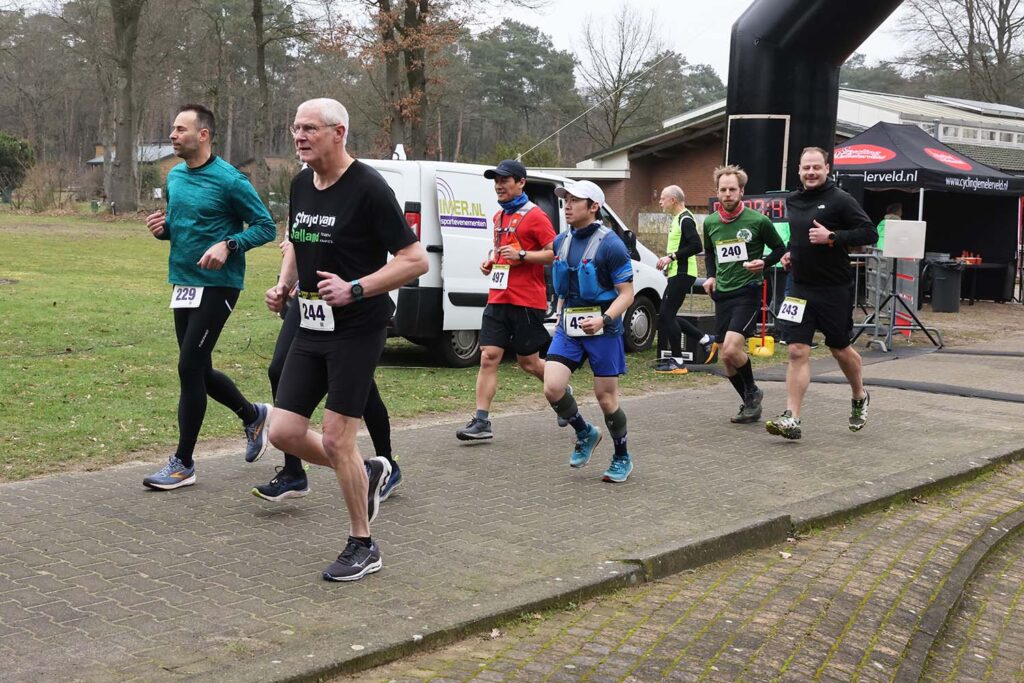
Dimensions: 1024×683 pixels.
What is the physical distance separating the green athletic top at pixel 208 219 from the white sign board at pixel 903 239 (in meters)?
10.9

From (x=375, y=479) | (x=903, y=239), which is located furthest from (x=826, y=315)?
(x=903, y=239)

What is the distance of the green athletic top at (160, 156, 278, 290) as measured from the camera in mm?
6242

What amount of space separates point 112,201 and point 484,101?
32596 millimetres

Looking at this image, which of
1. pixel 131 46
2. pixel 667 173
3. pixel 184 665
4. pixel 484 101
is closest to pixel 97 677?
pixel 184 665

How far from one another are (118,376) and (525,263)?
432 cm

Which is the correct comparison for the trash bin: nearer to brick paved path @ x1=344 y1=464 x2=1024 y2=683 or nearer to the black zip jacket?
the black zip jacket

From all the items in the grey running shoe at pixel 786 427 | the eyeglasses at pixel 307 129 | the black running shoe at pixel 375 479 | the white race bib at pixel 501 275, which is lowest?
the grey running shoe at pixel 786 427

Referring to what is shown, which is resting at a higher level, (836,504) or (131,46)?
(131,46)

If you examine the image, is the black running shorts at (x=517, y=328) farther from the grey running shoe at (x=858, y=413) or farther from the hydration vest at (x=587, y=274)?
the grey running shoe at (x=858, y=413)

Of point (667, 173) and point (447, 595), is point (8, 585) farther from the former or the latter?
point (667, 173)

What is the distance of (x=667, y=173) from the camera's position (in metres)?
40.0

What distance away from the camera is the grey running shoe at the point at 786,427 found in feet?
27.8

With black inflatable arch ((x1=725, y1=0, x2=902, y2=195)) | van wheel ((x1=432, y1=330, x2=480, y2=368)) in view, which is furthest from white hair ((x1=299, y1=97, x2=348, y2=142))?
black inflatable arch ((x1=725, y1=0, x2=902, y2=195))

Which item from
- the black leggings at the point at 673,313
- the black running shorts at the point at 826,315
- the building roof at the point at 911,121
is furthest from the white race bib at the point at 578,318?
the building roof at the point at 911,121
